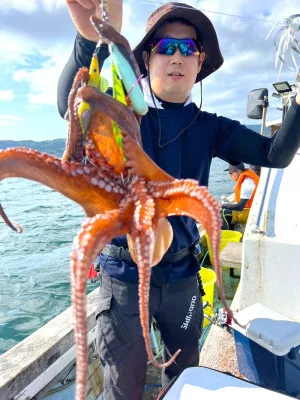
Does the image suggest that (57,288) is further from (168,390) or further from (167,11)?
(167,11)

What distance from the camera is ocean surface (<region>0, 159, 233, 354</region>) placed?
912 centimetres

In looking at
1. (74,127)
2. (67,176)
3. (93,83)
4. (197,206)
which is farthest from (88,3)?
(197,206)

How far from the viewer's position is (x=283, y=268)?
4504 mm

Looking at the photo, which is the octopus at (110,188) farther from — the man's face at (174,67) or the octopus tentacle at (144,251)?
the man's face at (174,67)

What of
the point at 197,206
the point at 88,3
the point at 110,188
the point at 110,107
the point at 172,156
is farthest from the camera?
the point at 172,156

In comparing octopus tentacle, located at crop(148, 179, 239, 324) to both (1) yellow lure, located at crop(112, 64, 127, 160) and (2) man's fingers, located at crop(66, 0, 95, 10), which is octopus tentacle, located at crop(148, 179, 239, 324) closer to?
(1) yellow lure, located at crop(112, 64, 127, 160)

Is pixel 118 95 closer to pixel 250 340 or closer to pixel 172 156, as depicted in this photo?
pixel 172 156

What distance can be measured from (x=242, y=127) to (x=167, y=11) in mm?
1059

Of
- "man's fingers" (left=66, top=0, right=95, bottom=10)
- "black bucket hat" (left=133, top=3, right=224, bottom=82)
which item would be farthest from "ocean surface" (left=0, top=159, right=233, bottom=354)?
"man's fingers" (left=66, top=0, right=95, bottom=10)

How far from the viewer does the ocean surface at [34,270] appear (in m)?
9.12

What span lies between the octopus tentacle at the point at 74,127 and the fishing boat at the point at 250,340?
6.07 ft

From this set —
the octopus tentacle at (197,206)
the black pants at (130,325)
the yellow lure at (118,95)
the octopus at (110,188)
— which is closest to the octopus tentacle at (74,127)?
Answer: the octopus at (110,188)

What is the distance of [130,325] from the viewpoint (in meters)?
2.92

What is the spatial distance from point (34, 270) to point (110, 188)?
471 inches
